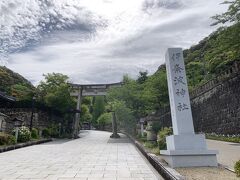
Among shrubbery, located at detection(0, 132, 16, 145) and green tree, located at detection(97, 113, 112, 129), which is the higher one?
green tree, located at detection(97, 113, 112, 129)

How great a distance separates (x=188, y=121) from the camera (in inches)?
313

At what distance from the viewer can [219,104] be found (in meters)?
19.2

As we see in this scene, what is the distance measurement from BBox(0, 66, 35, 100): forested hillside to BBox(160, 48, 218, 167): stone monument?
26.1m

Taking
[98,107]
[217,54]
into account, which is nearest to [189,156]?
[217,54]

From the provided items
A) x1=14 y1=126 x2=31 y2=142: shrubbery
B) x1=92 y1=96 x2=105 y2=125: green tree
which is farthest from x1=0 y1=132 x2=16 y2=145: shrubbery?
x1=92 y1=96 x2=105 y2=125: green tree

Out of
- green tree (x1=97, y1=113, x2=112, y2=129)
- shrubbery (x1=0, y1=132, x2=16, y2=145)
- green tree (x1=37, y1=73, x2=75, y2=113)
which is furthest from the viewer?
green tree (x1=97, y1=113, x2=112, y2=129)

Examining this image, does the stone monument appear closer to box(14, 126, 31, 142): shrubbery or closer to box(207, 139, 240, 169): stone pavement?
box(207, 139, 240, 169): stone pavement

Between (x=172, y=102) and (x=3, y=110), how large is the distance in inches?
920

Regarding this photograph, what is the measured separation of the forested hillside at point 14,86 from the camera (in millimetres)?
34406

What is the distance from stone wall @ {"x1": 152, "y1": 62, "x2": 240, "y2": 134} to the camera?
16766 mm

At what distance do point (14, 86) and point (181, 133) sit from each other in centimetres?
3476

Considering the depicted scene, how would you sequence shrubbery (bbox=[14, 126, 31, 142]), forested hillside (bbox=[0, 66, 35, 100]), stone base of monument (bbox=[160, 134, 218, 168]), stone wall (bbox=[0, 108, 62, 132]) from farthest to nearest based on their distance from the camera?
forested hillside (bbox=[0, 66, 35, 100])
stone wall (bbox=[0, 108, 62, 132])
shrubbery (bbox=[14, 126, 31, 142])
stone base of monument (bbox=[160, 134, 218, 168])

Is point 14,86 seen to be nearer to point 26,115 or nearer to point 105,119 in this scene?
point 26,115

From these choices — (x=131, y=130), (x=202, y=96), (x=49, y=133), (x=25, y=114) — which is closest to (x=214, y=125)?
(x=202, y=96)
